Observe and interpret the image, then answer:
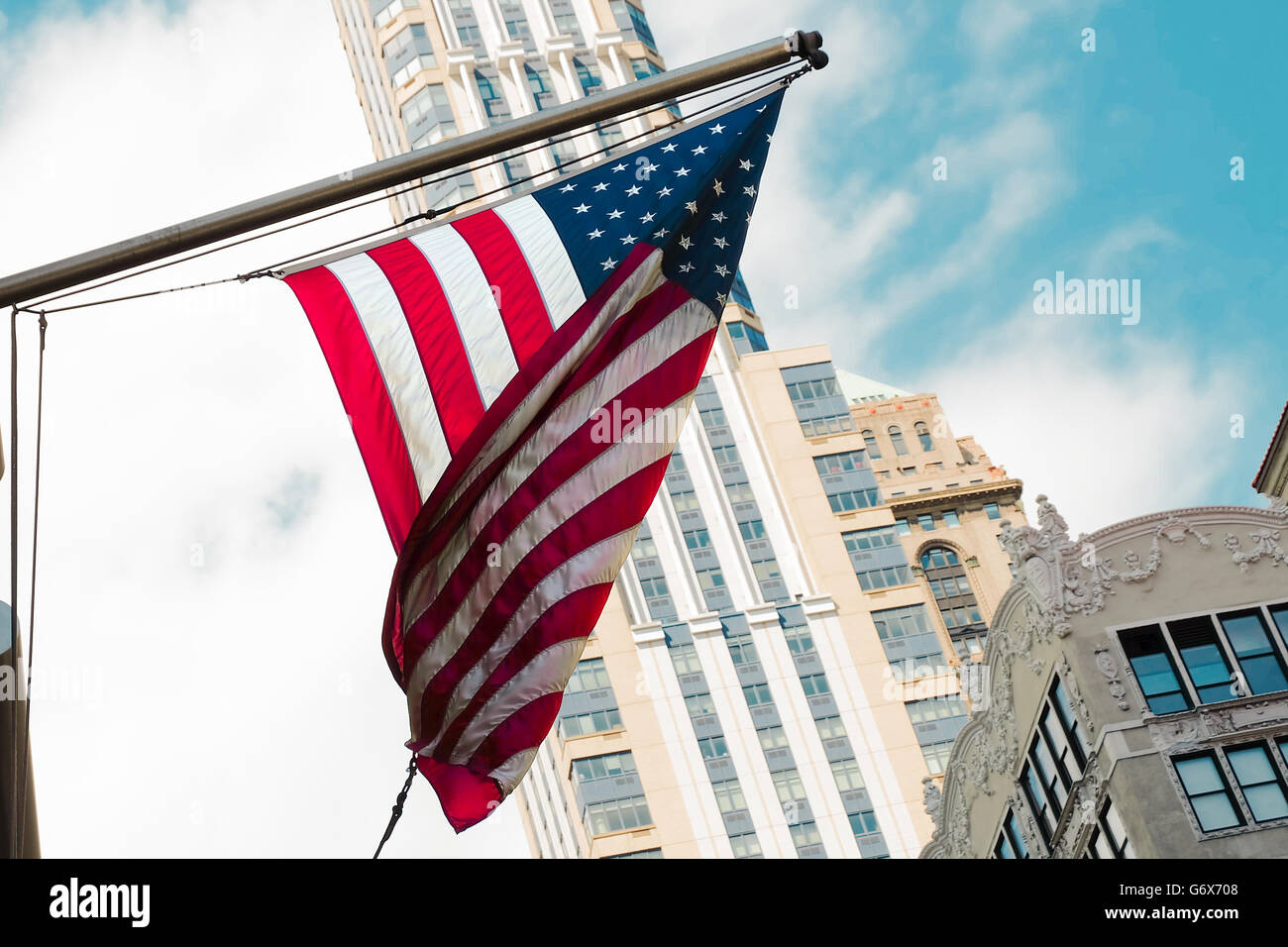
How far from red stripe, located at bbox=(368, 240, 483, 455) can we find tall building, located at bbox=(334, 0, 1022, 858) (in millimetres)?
74144

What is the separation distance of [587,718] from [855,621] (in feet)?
63.8

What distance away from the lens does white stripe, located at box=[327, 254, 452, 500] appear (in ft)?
41.0

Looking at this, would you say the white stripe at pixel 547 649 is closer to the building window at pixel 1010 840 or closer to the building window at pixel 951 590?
the building window at pixel 1010 840

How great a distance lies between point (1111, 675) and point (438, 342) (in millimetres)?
23151

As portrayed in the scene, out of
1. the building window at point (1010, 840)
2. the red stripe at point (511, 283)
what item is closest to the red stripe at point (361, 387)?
the red stripe at point (511, 283)

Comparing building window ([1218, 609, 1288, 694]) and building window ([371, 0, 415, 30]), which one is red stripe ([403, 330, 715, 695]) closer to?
building window ([1218, 609, 1288, 694])

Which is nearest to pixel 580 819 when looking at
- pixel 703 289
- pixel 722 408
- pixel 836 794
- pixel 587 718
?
pixel 587 718

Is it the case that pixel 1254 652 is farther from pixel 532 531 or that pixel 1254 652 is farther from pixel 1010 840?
pixel 532 531

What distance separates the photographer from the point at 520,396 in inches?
485

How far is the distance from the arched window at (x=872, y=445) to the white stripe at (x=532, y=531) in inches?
4744

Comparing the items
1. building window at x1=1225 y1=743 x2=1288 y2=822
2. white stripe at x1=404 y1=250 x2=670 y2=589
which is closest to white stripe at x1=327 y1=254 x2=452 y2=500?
white stripe at x1=404 y1=250 x2=670 y2=589

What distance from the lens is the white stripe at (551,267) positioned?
13.0 metres

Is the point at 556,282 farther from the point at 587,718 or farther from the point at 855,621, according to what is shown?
the point at 855,621

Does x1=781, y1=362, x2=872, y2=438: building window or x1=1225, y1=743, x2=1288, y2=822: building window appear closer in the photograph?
x1=1225, y1=743, x2=1288, y2=822: building window
